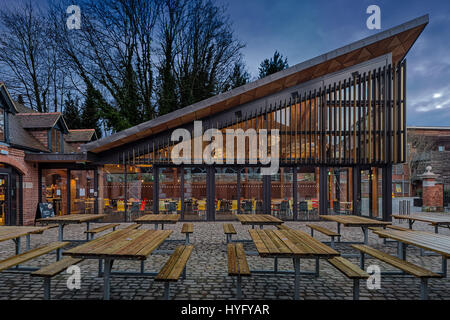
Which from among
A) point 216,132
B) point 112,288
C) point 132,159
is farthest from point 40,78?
point 112,288

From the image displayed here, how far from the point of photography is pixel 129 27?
18609 mm

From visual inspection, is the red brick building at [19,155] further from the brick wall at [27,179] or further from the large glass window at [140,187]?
the large glass window at [140,187]

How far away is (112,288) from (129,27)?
63.8ft

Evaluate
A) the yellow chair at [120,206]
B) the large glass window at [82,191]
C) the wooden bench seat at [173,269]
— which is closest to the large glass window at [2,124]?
the large glass window at [82,191]

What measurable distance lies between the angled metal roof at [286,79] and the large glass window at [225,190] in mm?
2886

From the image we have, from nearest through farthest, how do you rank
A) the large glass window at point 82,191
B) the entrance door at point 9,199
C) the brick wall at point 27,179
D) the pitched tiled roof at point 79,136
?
the brick wall at point 27,179 < the entrance door at point 9,199 < the large glass window at point 82,191 < the pitched tiled roof at point 79,136

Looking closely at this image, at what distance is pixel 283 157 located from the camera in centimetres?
1156

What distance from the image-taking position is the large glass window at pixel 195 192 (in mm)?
11664

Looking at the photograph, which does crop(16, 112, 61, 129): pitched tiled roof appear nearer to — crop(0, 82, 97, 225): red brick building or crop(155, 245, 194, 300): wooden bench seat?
crop(0, 82, 97, 225): red brick building

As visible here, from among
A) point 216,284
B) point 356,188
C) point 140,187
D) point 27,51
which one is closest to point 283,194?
point 356,188

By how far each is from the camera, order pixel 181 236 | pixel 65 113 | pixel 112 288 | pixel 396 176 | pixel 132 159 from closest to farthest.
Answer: pixel 112 288 < pixel 181 236 < pixel 132 159 < pixel 65 113 < pixel 396 176

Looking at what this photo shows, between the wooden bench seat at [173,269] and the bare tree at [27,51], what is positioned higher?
the bare tree at [27,51]
